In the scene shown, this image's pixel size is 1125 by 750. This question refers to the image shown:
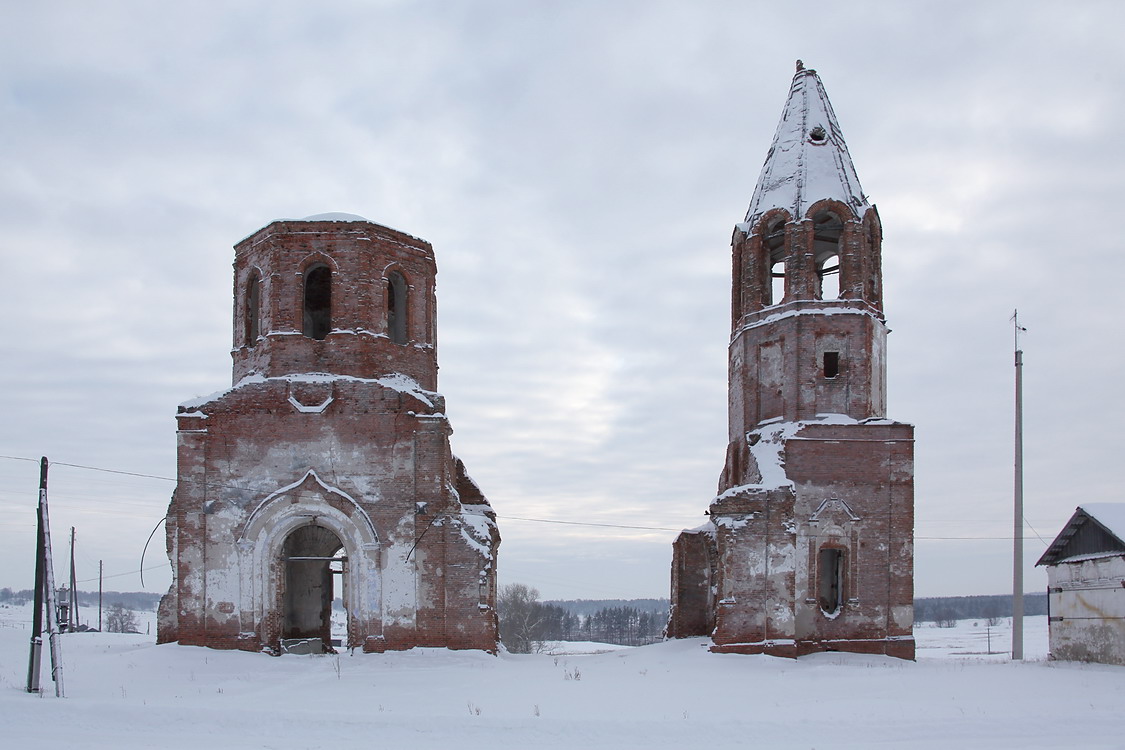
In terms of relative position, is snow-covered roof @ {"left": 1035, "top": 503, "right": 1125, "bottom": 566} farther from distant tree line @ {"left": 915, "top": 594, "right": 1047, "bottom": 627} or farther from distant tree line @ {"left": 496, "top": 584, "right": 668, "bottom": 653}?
distant tree line @ {"left": 915, "top": 594, "right": 1047, "bottom": 627}

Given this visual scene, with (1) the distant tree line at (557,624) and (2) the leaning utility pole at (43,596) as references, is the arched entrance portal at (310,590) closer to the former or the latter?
(2) the leaning utility pole at (43,596)

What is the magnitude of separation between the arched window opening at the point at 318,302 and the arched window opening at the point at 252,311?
1.13 metres

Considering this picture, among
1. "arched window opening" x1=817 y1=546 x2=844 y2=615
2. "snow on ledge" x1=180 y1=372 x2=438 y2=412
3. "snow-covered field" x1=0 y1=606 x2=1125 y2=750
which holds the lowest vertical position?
"snow-covered field" x1=0 y1=606 x2=1125 y2=750

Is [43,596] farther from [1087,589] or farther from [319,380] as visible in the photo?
[1087,589]

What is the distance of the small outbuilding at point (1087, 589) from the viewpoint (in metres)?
18.0

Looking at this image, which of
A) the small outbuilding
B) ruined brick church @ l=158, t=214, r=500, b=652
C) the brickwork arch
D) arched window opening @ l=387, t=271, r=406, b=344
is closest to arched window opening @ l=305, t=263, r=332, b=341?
arched window opening @ l=387, t=271, r=406, b=344

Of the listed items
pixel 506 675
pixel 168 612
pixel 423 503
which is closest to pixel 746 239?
pixel 423 503

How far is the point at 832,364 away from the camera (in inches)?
783

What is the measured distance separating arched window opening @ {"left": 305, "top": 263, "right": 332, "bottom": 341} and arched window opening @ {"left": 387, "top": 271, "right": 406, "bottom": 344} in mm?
1359

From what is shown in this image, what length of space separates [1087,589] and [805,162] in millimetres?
10754

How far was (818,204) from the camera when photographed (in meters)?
20.3

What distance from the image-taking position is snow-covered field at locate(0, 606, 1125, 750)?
10.6m

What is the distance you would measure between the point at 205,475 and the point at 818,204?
13.8 meters

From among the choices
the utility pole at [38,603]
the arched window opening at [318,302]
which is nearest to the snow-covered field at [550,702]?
the utility pole at [38,603]
